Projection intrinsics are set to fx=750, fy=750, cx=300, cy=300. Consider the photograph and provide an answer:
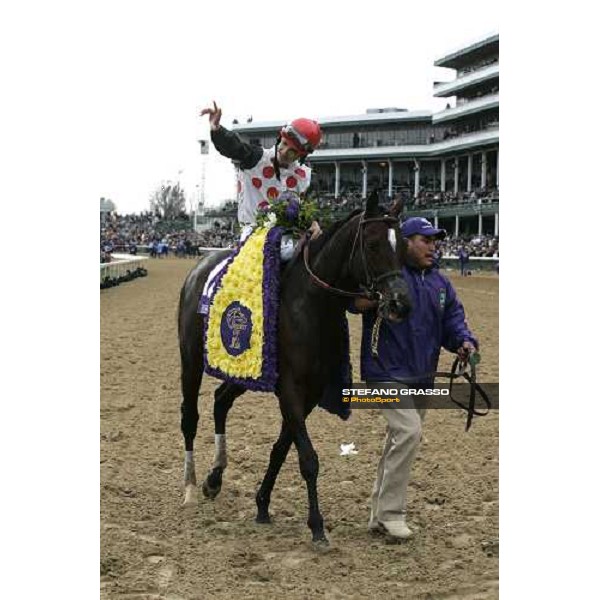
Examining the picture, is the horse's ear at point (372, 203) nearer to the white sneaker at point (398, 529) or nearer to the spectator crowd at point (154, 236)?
the white sneaker at point (398, 529)

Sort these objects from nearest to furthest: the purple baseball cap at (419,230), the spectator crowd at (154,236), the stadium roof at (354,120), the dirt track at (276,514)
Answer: the dirt track at (276,514) → the purple baseball cap at (419,230) → the stadium roof at (354,120) → the spectator crowd at (154,236)

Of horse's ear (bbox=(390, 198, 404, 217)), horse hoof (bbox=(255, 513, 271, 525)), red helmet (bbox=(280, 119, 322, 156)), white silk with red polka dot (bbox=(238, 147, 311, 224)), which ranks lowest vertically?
Result: horse hoof (bbox=(255, 513, 271, 525))

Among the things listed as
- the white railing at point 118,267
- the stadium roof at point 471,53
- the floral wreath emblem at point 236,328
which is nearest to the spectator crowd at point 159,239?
the white railing at point 118,267

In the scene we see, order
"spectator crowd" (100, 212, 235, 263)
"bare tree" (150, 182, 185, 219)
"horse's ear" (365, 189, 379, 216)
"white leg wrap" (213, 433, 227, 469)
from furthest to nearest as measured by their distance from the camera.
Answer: "spectator crowd" (100, 212, 235, 263) < "bare tree" (150, 182, 185, 219) < "white leg wrap" (213, 433, 227, 469) < "horse's ear" (365, 189, 379, 216)

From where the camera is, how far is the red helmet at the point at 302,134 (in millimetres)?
4906

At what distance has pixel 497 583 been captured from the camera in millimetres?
3893

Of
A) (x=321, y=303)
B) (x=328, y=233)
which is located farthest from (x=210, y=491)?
(x=328, y=233)

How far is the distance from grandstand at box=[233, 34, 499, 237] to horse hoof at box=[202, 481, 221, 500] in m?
2.75

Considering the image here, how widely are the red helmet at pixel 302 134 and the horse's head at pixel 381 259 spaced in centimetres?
89

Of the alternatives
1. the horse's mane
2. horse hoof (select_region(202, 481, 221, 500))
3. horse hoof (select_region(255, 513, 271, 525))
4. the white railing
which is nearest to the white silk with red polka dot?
the horse's mane

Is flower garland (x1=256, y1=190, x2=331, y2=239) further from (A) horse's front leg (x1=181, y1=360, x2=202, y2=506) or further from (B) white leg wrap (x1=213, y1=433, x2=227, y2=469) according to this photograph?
(B) white leg wrap (x1=213, y1=433, x2=227, y2=469)

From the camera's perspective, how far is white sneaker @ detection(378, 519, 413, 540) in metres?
4.45
